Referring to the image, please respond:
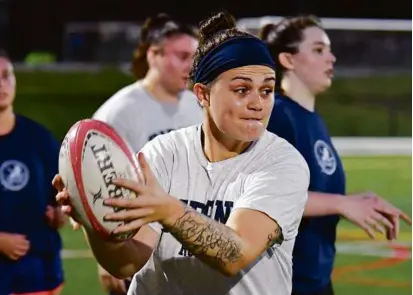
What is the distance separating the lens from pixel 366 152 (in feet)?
62.6

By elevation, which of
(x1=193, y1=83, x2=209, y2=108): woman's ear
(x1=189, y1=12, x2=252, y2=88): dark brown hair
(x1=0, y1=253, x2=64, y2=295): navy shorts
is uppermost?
(x1=189, y1=12, x2=252, y2=88): dark brown hair

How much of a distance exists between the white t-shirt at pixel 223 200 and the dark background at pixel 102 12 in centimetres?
2903

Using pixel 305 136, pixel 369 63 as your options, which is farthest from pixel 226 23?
pixel 369 63

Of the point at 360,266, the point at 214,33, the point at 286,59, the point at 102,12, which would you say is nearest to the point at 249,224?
the point at 214,33

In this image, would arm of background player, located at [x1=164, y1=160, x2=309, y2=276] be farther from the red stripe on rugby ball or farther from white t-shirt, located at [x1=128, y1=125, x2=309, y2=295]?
the red stripe on rugby ball

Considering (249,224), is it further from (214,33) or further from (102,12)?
(102,12)

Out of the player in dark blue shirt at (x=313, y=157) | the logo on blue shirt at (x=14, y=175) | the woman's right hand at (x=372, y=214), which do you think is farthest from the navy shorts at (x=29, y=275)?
the woman's right hand at (x=372, y=214)

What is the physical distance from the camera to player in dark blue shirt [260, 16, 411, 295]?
13.4ft

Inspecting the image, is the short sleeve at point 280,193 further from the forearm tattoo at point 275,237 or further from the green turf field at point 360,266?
the green turf field at point 360,266

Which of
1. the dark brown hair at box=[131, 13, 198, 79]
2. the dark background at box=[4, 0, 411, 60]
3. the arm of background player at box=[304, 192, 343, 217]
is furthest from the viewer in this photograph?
the dark background at box=[4, 0, 411, 60]

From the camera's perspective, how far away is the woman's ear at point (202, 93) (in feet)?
10.3

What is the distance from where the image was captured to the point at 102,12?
37281 millimetres

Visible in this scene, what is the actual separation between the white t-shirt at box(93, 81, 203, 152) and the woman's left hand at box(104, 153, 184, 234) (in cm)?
276

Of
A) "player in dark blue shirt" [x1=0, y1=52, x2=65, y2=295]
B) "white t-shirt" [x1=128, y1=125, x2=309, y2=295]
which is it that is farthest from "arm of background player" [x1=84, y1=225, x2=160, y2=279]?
"player in dark blue shirt" [x1=0, y1=52, x2=65, y2=295]
